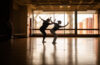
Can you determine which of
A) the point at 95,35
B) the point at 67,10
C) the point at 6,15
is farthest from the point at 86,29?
the point at 6,15

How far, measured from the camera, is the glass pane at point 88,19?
23484 mm

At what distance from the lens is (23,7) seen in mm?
20188

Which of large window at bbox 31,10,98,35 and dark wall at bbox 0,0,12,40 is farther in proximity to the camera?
large window at bbox 31,10,98,35

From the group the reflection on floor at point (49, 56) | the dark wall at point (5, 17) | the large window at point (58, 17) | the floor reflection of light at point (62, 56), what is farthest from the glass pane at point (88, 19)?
the floor reflection of light at point (62, 56)

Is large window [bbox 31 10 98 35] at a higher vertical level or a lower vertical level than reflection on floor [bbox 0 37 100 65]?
higher

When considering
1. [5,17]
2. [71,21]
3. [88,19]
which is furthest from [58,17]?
[5,17]

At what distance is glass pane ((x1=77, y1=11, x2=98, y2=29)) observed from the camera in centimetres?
2348

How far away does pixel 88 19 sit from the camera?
24.3 meters

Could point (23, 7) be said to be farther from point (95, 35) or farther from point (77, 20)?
point (95, 35)

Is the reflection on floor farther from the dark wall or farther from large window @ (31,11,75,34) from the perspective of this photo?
large window @ (31,11,75,34)

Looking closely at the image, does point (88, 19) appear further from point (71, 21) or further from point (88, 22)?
point (71, 21)

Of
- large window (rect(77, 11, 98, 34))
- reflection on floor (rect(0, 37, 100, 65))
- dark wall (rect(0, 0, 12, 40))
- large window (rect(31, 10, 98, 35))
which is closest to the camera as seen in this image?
reflection on floor (rect(0, 37, 100, 65))

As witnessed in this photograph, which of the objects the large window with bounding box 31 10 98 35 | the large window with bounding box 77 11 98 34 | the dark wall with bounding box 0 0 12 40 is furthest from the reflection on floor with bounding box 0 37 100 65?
the large window with bounding box 77 11 98 34

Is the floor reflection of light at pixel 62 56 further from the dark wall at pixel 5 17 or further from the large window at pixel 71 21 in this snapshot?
the large window at pixel 71 21
